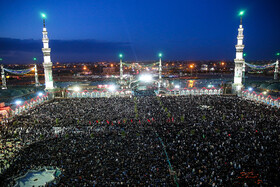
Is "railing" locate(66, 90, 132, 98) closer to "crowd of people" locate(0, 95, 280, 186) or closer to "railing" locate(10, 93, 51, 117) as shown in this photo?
"railing" locate(10, 93, 51, 117)

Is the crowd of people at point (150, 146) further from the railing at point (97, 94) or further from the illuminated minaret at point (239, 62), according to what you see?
the illuminated minaret at point (239, 62)

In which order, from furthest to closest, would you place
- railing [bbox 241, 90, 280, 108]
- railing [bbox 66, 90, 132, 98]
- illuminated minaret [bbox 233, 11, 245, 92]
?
railing [bbox 66, 90, 132, 98] → illuminated minaret [bbox 233, 11, 245, 92] → railing [bbox 241, 90, 280, 108]

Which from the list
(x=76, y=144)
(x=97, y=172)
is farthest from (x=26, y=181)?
(x=97, y=172)

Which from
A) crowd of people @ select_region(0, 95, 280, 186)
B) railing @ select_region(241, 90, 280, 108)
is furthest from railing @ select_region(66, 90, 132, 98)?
railing @ select_region(241, 90, 280, 108)

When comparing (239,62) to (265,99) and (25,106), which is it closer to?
(265,99)

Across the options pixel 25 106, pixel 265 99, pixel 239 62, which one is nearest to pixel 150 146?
pixel 25 106

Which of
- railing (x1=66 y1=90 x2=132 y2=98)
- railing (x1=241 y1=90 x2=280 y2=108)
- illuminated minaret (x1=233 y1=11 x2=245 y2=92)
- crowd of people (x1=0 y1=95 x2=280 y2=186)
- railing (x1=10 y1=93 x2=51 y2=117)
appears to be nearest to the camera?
crowd of people (x1=0 y1=95 x2=280 y2=186)

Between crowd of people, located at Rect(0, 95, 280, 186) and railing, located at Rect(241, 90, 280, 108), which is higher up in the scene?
railing, located at Rect(241, 90, 280, 108)

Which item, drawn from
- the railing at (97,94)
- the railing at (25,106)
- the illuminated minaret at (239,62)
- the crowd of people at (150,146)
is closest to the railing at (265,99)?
the illuminated minaret at (239,62)

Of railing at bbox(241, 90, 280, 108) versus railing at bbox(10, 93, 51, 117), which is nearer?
railing at bbox(10, 93, 51, 117)
